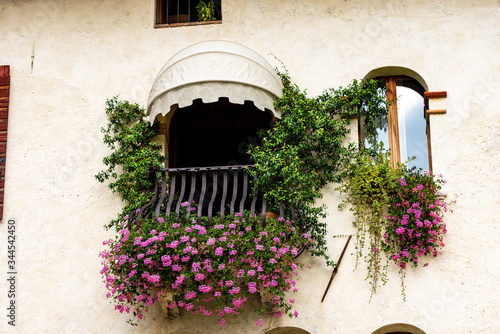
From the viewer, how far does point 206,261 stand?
745cm

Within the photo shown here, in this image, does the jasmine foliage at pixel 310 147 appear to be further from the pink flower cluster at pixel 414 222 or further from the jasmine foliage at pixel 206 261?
the pink flower cluster at pixel 414 222

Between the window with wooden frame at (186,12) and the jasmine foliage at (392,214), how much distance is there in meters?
2.75

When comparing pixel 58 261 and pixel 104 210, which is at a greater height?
pixel 104 210

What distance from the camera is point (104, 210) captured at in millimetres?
8734

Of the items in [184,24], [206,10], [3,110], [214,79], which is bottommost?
[3,110]

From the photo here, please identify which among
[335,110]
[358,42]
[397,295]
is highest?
[358,42]

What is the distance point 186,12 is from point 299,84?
189 cm

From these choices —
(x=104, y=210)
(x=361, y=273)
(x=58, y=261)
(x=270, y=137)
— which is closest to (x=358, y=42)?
(x=270, y=137)

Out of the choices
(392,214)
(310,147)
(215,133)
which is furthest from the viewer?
(215,133)

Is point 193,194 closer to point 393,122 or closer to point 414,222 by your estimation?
point 414,222

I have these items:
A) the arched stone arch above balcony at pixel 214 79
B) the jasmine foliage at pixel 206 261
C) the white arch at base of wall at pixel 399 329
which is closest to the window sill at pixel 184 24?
the arched stone arch above balcony at pixel 214 79

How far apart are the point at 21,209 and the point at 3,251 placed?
21.7 inches

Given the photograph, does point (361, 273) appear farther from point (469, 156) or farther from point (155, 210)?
point (155, 210)

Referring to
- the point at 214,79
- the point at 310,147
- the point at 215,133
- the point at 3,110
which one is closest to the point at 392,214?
the point at 310,147
